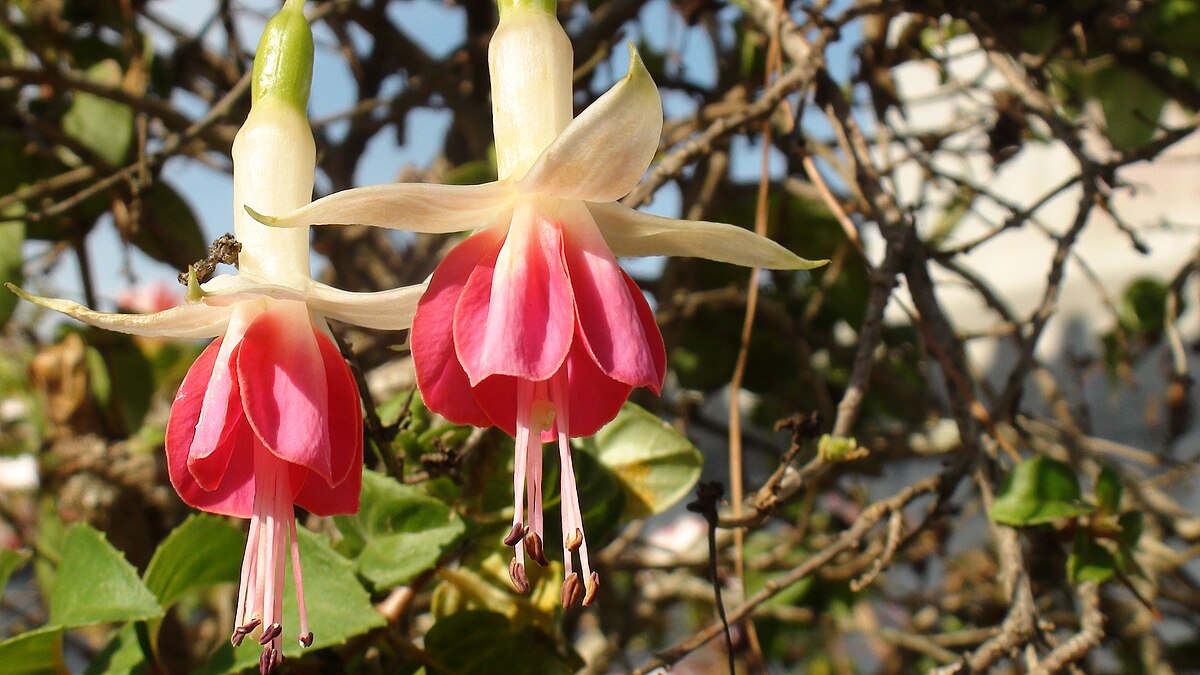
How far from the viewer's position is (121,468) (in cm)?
107

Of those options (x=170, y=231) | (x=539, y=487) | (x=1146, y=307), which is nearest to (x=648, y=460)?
(x=539, y=487)

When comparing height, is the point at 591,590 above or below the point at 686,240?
below

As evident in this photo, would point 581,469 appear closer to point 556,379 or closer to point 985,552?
point 556,379

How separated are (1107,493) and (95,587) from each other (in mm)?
706

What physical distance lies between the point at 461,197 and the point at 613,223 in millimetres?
82

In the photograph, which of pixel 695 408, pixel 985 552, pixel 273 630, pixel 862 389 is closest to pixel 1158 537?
pixel 985 552

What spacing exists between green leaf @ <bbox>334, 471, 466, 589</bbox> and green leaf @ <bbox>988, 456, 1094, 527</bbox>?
1.21 ft

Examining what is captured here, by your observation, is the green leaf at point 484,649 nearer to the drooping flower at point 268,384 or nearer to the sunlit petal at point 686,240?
the drooping flower at point 268,384

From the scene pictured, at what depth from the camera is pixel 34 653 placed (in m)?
0.61

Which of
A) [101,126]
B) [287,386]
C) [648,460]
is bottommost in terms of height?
[648,460]

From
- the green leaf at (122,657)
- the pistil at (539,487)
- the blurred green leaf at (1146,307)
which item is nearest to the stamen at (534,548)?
the pistil at (539,487)

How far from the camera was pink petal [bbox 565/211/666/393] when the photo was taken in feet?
1.54

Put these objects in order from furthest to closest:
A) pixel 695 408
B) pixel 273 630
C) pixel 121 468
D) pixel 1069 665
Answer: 1. pixel 695 408
2. pixel 121 468
3. pixel 1069 665
4. pixel 273 630

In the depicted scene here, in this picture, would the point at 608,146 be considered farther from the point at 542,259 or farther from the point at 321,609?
the point at 321,609
